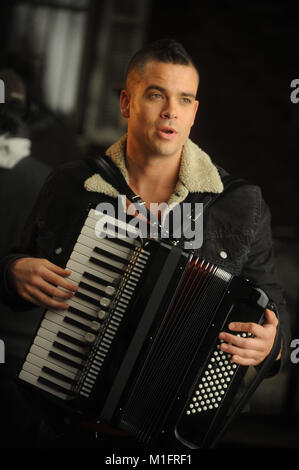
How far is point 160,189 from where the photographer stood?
1887 millimetres

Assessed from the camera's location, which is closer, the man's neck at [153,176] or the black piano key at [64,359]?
the black piano key at [64,359]

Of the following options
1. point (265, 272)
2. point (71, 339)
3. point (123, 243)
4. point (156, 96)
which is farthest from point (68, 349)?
point (156, 96)

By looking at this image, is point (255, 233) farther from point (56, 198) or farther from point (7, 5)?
point (7, 5)

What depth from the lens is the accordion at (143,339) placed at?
1528 millimetres

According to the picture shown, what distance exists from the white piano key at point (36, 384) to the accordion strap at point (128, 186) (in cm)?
65

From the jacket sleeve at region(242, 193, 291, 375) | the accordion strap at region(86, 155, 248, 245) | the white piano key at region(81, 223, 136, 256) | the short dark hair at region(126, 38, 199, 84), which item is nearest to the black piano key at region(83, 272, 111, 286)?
the white piano key at region(81, 223, 136, 256)

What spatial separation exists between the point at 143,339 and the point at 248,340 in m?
0.33

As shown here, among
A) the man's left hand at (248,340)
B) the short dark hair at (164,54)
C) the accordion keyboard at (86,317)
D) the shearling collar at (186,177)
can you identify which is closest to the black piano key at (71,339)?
the accordion keyboard at (86,317)

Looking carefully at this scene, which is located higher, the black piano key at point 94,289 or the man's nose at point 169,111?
the man's nose at point 169,111

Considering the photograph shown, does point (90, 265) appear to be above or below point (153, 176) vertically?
below

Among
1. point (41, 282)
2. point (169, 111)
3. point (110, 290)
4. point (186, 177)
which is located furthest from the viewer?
point (186, 177)

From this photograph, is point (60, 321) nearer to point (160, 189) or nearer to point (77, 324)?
point (77, 324)

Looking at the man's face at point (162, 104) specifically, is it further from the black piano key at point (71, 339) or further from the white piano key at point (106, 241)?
the black piano key at point (71, 339)
